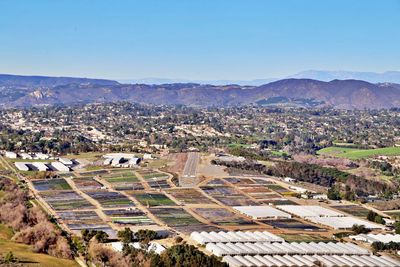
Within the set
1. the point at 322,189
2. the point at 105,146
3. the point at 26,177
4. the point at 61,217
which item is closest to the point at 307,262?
the point at 61,217

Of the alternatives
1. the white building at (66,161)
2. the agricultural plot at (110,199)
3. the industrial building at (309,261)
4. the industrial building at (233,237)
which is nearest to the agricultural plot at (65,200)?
the agricultural plot at (110,199)

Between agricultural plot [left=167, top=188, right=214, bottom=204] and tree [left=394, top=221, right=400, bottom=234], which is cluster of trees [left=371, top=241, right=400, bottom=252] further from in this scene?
agricultural plot [left=167, top=188, right=214, bottom=204]

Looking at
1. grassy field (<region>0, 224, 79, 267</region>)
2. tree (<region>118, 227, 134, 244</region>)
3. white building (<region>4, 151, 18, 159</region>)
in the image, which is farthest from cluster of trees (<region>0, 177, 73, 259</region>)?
white building (<region>4, 151, 18, 159</region>)

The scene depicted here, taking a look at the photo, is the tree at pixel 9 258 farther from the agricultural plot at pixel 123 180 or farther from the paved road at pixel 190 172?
the paved road at pixel 190 172

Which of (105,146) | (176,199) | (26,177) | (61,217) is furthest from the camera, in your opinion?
(105,146)

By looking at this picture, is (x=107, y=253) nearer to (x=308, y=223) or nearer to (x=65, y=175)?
(x=308, y=223)

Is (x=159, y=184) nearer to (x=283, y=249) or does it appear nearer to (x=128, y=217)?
(x=128, y=217)
